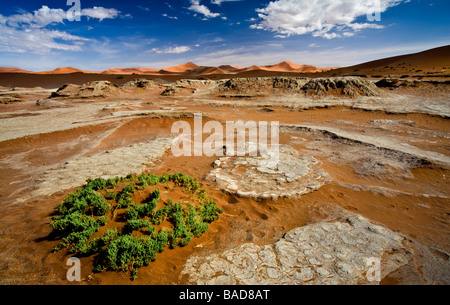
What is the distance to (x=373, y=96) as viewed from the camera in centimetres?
1513

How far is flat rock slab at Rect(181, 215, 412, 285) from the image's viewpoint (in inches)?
99.2

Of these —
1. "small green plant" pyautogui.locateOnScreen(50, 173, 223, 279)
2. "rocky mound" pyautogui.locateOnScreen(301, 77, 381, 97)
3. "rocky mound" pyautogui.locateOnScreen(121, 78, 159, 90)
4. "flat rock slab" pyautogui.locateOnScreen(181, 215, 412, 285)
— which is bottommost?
"flat rock slab" pyautogui.locateOnScreen(181, 215, 412, 285)

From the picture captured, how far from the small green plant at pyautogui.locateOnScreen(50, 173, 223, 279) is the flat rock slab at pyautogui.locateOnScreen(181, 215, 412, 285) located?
1.68ft

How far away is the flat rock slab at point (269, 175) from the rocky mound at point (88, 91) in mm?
19227

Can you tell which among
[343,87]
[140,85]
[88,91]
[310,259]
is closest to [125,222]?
[310,259]

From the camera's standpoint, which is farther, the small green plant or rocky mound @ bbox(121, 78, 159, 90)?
rocky mound @ bbox(121, 78, 159, 90)

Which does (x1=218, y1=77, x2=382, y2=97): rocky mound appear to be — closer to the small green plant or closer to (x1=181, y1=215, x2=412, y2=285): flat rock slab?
(x1=181, y1=215, x2=412, y2=285): flat rock slab

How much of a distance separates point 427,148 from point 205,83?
76.3 ft

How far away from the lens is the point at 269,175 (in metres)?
5.21

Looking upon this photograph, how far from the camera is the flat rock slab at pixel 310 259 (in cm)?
252

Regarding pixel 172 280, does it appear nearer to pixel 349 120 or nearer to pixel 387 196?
pixel 387 196

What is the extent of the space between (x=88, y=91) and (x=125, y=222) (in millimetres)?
22055

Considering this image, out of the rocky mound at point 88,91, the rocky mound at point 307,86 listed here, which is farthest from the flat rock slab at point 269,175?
the rocky mound at point 88,91

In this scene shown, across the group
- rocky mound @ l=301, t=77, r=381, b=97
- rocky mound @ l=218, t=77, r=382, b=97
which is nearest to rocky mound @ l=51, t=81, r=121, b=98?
rocky mound @ l=218, t=77, r=382, b=97
